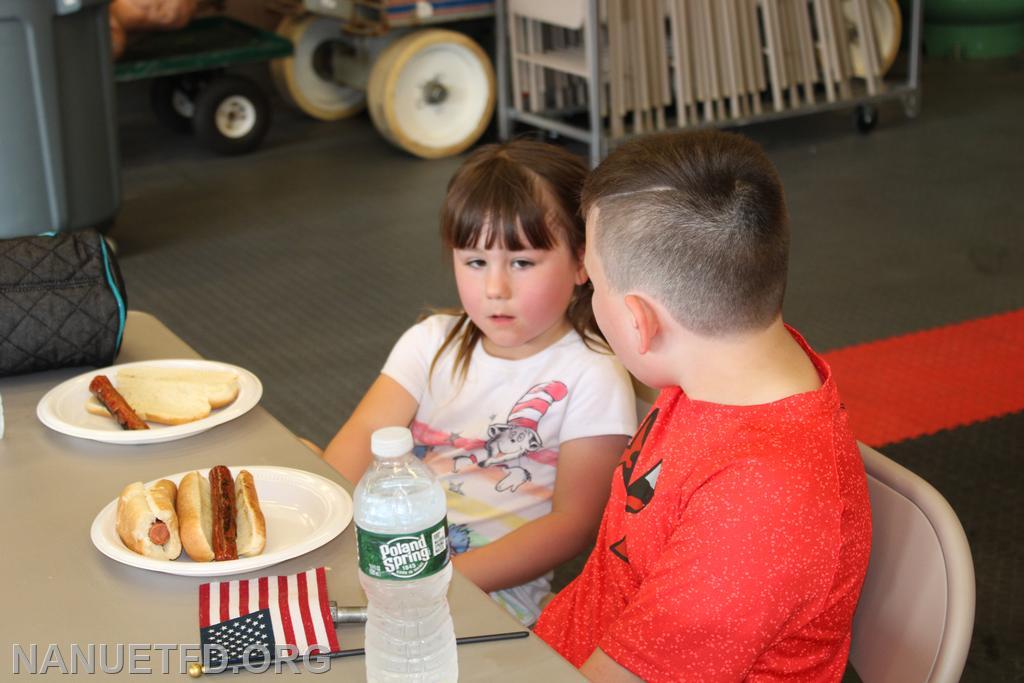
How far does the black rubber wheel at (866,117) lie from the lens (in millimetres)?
5500

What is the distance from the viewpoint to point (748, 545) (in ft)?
3.49

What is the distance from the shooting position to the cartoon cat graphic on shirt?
1.65m

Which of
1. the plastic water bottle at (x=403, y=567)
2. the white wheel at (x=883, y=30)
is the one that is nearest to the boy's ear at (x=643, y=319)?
the plastic water bottle at (x=403, y=567)

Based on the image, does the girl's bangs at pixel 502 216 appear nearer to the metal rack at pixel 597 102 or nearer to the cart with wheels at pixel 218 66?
the metal rack at pixel 597 102

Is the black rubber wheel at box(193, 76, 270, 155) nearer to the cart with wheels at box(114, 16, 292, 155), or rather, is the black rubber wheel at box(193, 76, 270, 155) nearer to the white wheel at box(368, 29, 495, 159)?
the cart with wheels at box(114, 16, 292, 155)

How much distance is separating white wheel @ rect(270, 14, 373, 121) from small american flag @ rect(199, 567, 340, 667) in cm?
467

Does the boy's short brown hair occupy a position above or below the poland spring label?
above

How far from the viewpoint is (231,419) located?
4.88ft

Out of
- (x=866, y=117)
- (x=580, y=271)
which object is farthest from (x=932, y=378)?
(x=866, y=117)

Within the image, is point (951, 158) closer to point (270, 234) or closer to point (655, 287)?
point (270, 234)

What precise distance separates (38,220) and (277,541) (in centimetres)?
287

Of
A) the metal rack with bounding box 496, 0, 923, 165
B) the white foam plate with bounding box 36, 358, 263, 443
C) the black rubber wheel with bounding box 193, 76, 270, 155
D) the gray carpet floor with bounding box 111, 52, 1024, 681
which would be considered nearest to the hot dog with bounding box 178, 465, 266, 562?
the white foam plate with bounding box 36, 358, 263, 443

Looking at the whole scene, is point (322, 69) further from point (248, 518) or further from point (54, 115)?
point (248, 518)

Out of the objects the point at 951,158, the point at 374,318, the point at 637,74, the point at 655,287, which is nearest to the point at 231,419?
the point at 655,287
